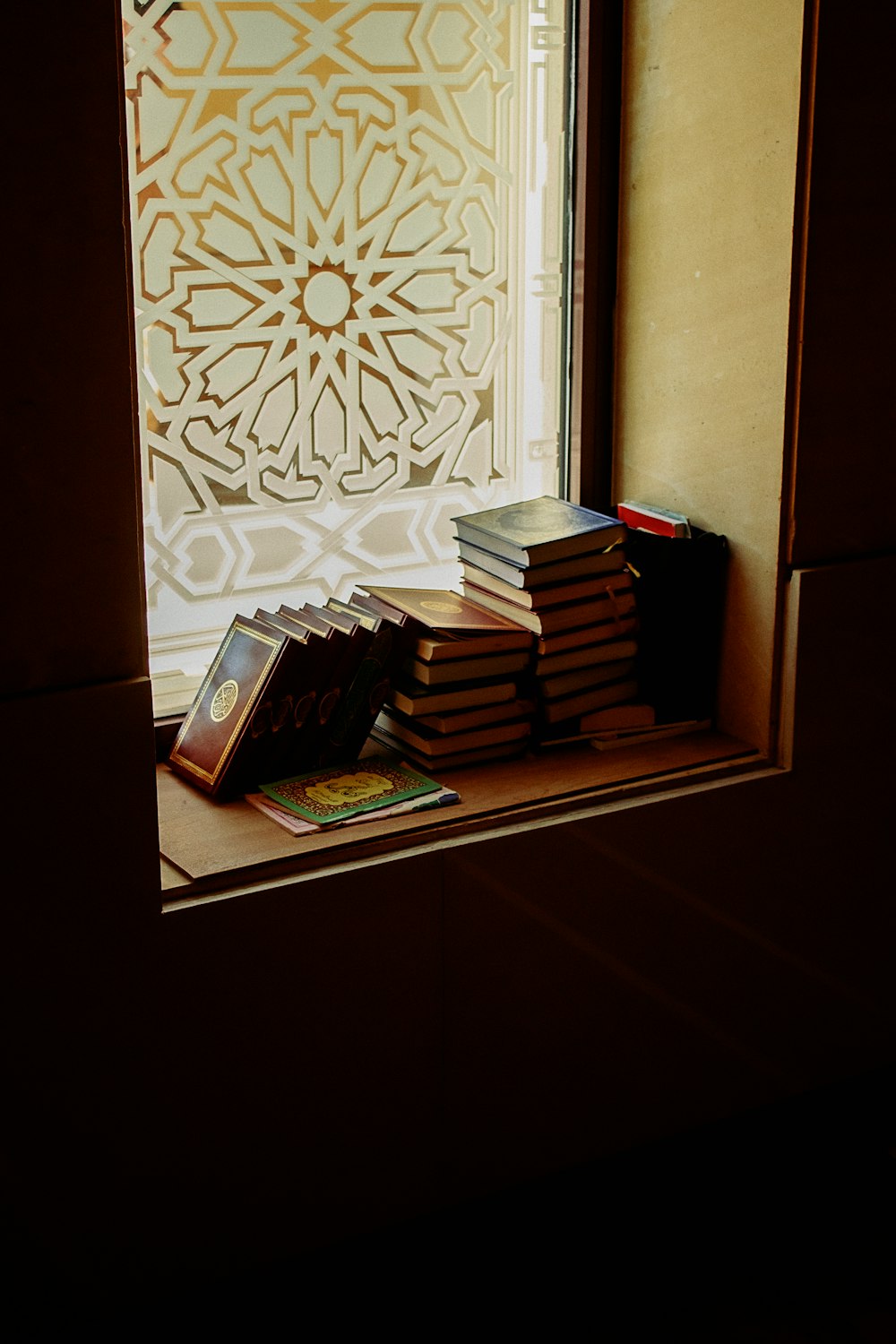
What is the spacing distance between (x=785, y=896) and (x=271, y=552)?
3.45 ft

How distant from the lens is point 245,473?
2.39 metres

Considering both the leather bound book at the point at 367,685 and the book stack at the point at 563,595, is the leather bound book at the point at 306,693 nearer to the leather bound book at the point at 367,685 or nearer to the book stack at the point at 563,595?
the leather bound book at the point at 367,685

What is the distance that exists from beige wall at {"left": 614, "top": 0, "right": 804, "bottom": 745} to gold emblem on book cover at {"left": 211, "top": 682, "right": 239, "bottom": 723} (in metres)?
0.87

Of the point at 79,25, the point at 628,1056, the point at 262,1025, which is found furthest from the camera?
→ the point at 628,1056

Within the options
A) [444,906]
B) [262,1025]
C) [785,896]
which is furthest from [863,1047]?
[262,1025]

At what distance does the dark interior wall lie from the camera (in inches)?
71.7

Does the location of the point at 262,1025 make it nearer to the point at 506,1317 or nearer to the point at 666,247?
the point at 506,1317

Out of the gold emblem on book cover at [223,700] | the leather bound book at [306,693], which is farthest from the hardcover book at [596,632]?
the gold emblem on book cover at [223,700]

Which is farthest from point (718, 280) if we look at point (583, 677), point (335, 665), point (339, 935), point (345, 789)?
point (339, 935)

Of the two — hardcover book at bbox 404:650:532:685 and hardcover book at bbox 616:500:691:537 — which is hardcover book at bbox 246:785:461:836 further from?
hardcover book at bbox 616:500:691:537

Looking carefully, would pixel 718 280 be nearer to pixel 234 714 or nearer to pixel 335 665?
pixel 335 665

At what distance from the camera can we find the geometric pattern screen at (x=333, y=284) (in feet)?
7.34

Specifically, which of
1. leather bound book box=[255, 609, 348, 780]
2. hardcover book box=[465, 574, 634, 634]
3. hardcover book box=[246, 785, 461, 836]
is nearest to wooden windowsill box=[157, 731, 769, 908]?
hardcover book box=[246, 785, 461, 836]

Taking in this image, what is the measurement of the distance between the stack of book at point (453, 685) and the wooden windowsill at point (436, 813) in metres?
0.05
